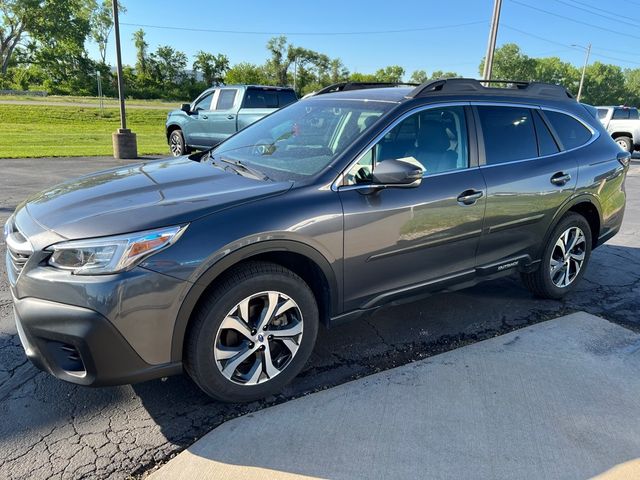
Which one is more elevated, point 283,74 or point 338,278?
point 283,74

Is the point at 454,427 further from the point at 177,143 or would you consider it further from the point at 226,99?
the point at 177,143

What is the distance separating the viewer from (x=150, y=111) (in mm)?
35125

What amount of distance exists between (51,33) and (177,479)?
244 feet

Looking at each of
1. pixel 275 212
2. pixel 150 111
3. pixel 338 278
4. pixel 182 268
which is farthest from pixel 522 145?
pixel 150 111

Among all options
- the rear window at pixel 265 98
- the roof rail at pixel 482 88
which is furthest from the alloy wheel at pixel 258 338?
the rear window at pixel 265 98

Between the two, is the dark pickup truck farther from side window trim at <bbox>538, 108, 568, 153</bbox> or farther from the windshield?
side window trim at <bbox>538, 108, 568, 153</bbox>

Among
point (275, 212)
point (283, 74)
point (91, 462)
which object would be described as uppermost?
point (283, 74)

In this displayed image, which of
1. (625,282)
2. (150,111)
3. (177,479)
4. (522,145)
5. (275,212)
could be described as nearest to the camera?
(177,479)

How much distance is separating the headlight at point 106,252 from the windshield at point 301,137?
91cm

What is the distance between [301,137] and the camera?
11.3ft

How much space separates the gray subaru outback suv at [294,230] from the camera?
88.1 inches

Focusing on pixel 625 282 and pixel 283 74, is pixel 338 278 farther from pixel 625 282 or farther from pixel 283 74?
pixel 283 74

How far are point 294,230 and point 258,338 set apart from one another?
2.05 ft

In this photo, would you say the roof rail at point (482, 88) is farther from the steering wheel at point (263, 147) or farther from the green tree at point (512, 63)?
the green tree at point (512, 63)
